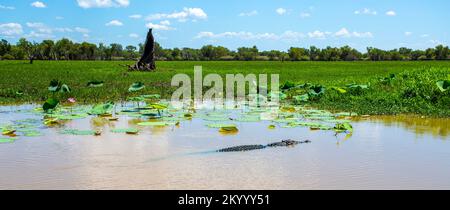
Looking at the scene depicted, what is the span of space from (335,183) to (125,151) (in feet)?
8.93

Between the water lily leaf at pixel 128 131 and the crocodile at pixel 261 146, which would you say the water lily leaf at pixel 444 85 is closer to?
the crocodile at pixel 261 146

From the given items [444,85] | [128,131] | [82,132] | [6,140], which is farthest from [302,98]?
[6,140]

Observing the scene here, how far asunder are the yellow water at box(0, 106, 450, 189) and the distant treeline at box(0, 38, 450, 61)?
57757 millimetres

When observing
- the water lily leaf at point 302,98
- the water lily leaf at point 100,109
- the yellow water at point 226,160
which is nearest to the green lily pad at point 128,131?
the yellow water at point 226,160

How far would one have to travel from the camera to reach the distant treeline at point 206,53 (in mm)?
67938

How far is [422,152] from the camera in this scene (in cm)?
670

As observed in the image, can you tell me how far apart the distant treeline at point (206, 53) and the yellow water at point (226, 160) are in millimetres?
57757

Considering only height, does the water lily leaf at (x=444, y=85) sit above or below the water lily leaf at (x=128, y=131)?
above

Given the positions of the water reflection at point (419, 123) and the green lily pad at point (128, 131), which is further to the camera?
the water reflection at point (419, 123)

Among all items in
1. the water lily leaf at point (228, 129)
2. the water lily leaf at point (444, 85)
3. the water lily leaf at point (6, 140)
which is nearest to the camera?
the water lily leaf at point (6, 140)

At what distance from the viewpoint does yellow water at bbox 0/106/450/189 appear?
5324 mm

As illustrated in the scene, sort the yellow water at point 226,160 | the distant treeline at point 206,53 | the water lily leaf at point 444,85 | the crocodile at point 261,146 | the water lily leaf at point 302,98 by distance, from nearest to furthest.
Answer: the yellow water at point 226,160 → the crocodile at point 261,146 → the water lily leaf at point 444,85 → the water lily leaf at point 302,98 → the distant treeline at point 206,53
